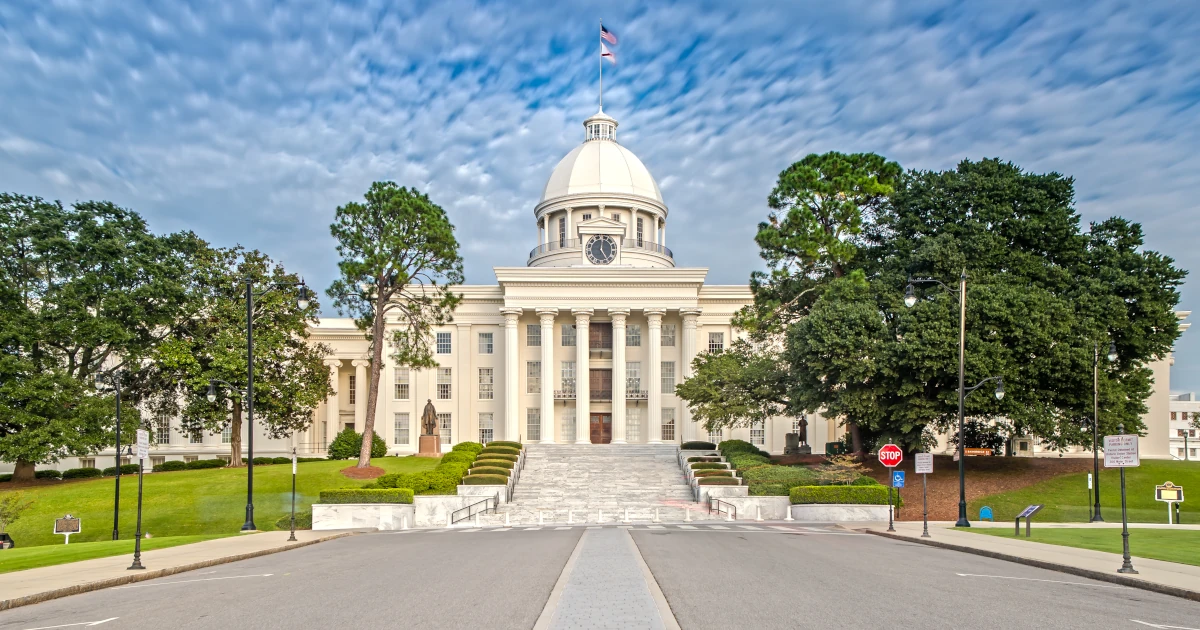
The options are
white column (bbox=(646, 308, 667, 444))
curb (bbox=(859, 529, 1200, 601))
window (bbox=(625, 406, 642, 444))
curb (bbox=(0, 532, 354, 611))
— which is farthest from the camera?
window (bbox=(625, 406, 642, 444))

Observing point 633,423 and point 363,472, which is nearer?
point 363,472

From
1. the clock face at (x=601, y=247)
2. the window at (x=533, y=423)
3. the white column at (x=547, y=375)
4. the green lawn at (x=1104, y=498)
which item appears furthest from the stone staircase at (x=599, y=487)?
the clock face at (x=601, y=247)

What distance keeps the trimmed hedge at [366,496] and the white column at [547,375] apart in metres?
24.8

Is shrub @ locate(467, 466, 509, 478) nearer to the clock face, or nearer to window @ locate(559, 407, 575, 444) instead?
window @ locate(559, 407, 575, 444)

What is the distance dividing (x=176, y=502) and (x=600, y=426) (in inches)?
1247

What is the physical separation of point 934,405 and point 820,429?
93.4ft

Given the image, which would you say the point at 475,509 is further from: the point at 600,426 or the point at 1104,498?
the point at 600,426

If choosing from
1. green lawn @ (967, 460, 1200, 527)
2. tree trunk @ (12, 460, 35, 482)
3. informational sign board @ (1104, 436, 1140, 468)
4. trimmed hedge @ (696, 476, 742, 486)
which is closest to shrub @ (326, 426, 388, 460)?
tree trunk @ (12, 460, 35, 482)

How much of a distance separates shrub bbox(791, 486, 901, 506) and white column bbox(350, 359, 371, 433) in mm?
40122

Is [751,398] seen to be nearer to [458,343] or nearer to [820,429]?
[820,429]

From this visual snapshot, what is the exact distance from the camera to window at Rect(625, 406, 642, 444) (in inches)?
2506

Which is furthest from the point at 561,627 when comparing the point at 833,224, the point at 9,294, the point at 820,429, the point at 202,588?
the point at 820,429

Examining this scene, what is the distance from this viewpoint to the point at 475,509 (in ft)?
126

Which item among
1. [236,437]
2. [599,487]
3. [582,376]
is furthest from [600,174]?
[236,437]
